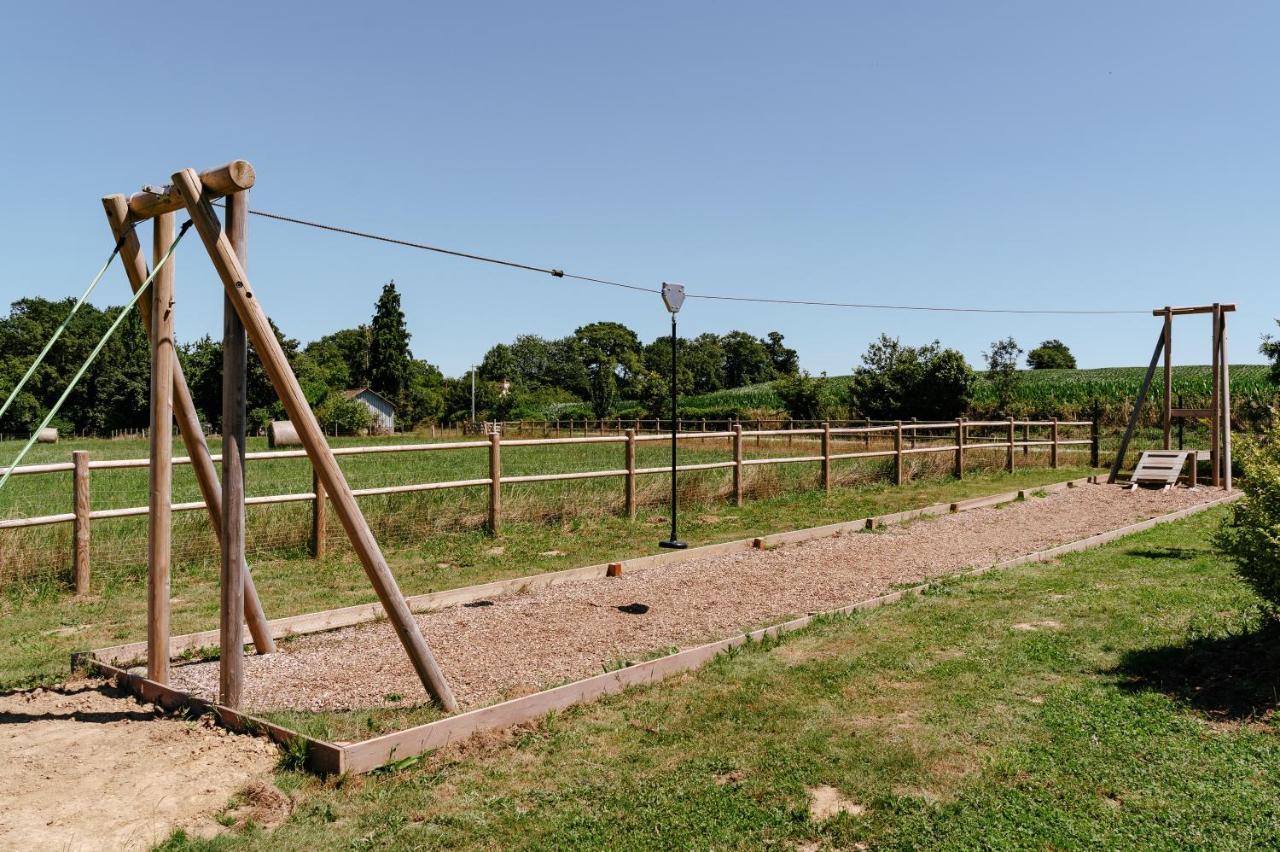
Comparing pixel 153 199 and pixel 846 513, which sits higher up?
pixel 153 199

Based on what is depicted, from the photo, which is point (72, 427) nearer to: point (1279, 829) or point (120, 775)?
point (120, 775)

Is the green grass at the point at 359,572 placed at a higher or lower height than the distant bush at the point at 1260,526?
lower

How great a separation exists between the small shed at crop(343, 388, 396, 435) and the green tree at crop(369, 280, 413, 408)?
4.62ft

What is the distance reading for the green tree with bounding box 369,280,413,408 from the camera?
70188 mm

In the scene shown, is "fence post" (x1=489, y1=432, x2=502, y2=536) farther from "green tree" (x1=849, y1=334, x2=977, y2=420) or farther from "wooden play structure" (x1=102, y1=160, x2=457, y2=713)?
"green tree" (x1=849, y1=334, x2=977, y2=420)

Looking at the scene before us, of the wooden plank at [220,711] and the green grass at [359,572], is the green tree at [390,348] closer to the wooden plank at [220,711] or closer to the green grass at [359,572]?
the green grass at [359,572]

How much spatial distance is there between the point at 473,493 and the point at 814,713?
9.66 metres

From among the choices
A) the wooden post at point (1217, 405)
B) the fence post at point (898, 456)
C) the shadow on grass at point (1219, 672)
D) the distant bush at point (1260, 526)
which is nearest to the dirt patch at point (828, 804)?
the shadow on grass at point (1219, 672)

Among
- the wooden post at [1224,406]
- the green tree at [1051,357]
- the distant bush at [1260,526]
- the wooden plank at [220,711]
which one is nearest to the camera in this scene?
the wooden plank at [220,711]

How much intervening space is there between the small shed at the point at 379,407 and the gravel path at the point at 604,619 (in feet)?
186

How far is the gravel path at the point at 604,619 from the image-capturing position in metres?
5.14

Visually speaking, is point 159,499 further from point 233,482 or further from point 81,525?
point 81,525

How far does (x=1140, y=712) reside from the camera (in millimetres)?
4398

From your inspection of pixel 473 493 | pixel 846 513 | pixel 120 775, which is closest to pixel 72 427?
pixel 473 493
